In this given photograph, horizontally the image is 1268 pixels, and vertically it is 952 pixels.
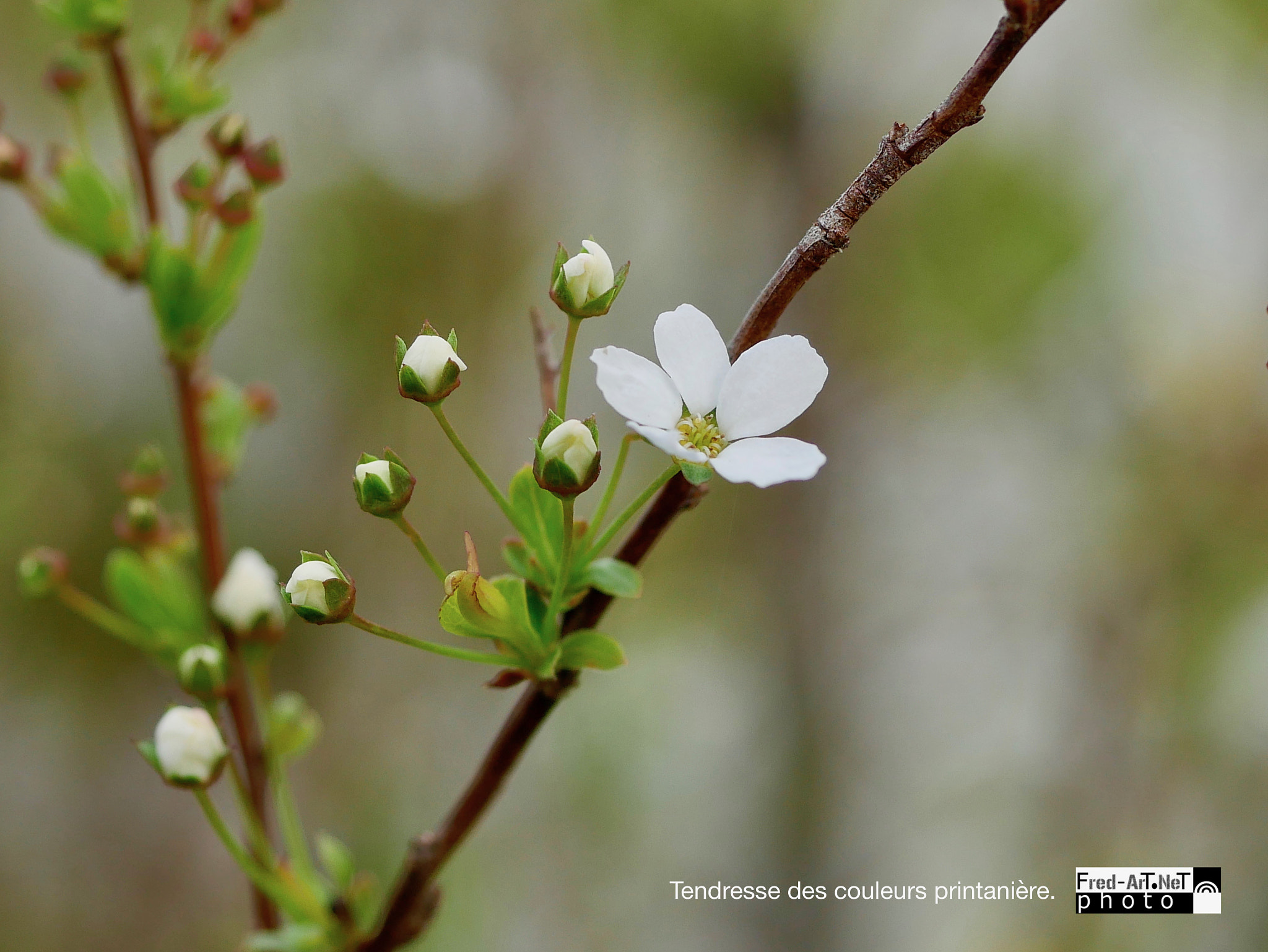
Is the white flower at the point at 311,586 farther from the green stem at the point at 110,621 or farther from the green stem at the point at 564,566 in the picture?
the green stem at the point at 110,621

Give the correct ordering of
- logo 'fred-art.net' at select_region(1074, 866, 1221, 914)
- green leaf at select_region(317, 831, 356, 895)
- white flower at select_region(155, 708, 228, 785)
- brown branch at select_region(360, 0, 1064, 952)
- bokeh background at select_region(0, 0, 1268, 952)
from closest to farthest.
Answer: brown branch at select_region(360, 0, 1064, 952), white flower at select_region(155, 708, 228, 785), green leaf at select_region(317, 831, 356, 895), logo 'fred-art.net' at select_region(1074, 866, 1221, 914), bokeh background at select_region(0, 0, 1268, 952)

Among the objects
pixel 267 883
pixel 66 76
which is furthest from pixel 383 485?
pixel 66 76

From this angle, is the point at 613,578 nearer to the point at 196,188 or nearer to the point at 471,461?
the point at 471,461

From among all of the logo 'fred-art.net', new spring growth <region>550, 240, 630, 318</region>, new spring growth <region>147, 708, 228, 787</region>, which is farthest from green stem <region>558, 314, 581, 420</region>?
the logo 'fred-art.net'

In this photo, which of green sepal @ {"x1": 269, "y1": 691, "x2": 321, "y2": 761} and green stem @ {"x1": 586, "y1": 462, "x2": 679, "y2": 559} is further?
green sepal @ {"x1": 269, "y1": 691, "x2": 321, "y2": 761}

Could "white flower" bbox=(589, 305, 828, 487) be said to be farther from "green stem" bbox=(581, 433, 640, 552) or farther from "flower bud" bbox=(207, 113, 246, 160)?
"flower bud" bbox=(207, 113, 246, 160)
